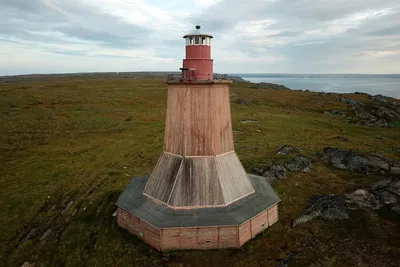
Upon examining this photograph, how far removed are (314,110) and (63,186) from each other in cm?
5362

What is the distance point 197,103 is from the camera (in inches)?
670

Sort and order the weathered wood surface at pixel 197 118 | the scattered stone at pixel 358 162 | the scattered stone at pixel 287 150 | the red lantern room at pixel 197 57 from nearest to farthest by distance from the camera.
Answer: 1. the red lantern room at pixel 197 57
2. the weathered wood surface at pixel 197 118
3. the scattered stone at pixel 358 162
4. the scattered stone at pixel 287 150

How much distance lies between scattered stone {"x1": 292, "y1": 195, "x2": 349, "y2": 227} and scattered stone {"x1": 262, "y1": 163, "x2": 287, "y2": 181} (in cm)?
483

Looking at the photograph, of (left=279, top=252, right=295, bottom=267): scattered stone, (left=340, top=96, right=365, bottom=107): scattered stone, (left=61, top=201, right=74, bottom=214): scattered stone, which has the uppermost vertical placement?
(left=340, top=96, right=365, bottom=107): scattered stone

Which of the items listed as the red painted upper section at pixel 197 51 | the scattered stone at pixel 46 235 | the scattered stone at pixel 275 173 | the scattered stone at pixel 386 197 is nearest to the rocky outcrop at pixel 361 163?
A: the scattered stone at pixel 275 173

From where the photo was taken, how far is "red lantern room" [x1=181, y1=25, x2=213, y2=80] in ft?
53.8

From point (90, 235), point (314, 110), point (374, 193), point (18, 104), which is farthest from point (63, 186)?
point (314, 110)

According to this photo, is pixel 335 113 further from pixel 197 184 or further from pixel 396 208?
pixel 197 184

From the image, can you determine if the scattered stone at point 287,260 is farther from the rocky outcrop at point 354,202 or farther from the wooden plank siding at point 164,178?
the wooden plank siding at point 164,178

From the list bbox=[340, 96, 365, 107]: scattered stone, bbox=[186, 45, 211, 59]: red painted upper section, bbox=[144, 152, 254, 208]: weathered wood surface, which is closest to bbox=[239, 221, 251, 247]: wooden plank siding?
bbox=[144, 152, 254, 208]: weathered wood surface

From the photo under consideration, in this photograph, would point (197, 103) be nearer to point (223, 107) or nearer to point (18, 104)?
point (223, 107)

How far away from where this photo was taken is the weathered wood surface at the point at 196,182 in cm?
1686

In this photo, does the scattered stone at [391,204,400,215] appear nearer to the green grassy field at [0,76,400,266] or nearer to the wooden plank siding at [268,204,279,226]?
the green grassy field at [0,76,400,266]

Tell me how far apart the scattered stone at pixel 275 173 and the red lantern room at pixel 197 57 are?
35.6 ft
